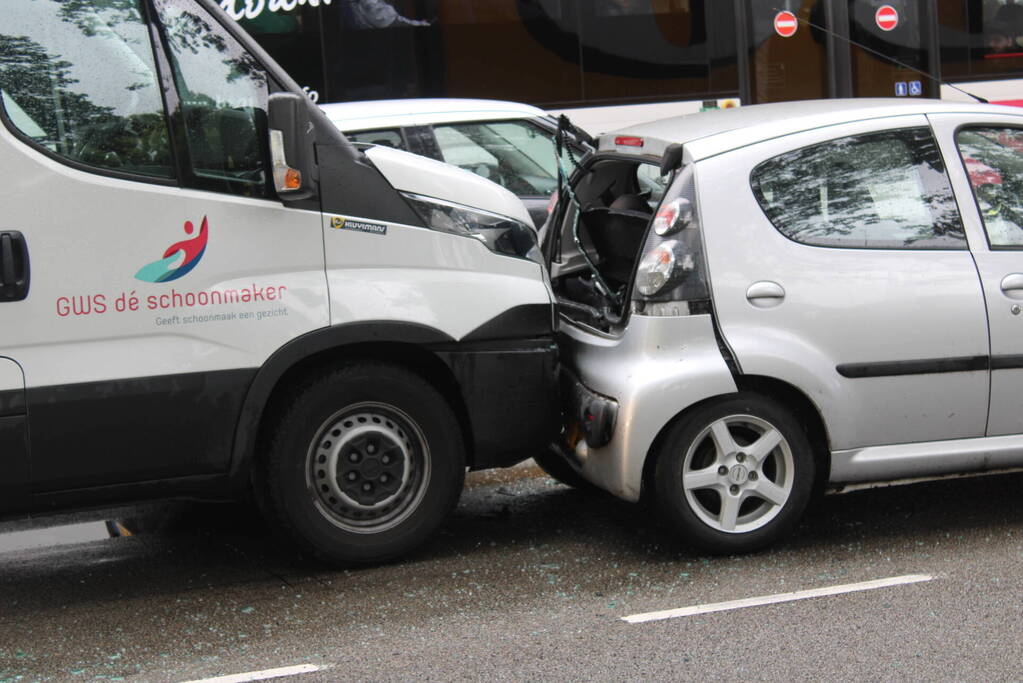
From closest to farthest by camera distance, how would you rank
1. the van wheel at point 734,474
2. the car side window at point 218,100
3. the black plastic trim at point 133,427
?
the black plastic trim at point 133,427
the car side window at point 218,100
the van wheel at point 734,474

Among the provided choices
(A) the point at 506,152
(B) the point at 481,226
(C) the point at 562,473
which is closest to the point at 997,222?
(B) the point at 481,226

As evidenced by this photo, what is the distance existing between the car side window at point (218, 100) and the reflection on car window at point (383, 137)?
12.9 ft

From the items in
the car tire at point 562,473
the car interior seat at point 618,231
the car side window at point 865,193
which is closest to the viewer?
the car side window at point 865,193

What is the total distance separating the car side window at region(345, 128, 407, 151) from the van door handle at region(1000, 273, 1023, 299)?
464 centimetres

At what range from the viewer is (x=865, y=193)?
17.2 ft

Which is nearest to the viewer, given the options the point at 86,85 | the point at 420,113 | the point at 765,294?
the point at 86,85

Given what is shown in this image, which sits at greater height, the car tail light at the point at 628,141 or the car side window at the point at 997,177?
the car tail light at the point at 628,141

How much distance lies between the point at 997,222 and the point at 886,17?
8094mm

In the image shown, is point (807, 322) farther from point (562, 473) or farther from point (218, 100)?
point (218, 100)

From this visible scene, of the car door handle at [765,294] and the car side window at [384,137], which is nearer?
the car door handle at [765,294]

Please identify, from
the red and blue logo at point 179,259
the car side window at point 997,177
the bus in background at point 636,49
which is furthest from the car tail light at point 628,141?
the bus in background at point 636,49

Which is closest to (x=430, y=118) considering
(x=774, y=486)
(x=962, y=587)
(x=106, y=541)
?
(x=106, y=541)

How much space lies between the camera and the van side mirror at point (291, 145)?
4.75m

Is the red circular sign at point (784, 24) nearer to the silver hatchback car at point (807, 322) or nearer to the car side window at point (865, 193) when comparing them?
the silver hatchback car at point (807, 322)
